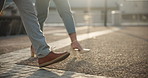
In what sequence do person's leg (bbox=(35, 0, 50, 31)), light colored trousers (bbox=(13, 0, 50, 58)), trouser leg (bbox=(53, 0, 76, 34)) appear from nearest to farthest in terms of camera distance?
1. light colored trousers (bbox=(13, 0, 50, 58))
2. trouser leg (bbox=(53, 0, 76, 34))
3. person's leg (bbox=(35, 0, 50, 31))

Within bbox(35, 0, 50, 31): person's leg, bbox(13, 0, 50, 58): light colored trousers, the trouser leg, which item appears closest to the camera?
bbox(13, 0, 50, 58): light colored trousers

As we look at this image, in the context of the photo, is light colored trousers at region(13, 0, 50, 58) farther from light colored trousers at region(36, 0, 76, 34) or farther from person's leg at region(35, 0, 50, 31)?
person's leg at region(35, 0, 50, 31)

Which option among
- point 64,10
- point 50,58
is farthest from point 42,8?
point 50,58

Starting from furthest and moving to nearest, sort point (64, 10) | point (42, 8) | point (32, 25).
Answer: point (42, 8)
point (64, 10)
point (32, 25)

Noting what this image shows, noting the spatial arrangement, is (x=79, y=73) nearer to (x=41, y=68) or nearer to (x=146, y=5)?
(x=41, y=68)

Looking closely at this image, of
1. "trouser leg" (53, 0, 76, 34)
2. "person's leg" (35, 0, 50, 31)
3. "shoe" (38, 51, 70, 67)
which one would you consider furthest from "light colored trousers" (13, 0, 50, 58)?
"person's leg" (35, 0, 50, 31)

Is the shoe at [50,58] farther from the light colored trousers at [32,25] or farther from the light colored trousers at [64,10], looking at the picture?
the light colored trousers at [64,10]

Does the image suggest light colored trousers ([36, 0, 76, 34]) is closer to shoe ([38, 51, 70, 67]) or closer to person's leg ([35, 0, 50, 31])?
person's leg ([35, 0, 50, 31])

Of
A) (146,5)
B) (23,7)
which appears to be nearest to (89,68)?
(23,7)

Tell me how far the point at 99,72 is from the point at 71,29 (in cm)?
78

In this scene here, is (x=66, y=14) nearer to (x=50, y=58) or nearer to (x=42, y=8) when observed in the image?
(x=42, y=8)

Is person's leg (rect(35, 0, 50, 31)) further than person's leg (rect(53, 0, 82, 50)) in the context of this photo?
Yes

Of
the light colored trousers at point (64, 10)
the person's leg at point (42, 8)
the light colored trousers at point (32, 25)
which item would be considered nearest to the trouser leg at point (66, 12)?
the light colored trousers at point (64, 10)

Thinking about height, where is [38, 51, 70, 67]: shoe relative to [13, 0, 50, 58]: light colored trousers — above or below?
below
